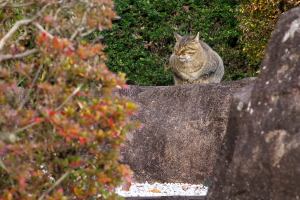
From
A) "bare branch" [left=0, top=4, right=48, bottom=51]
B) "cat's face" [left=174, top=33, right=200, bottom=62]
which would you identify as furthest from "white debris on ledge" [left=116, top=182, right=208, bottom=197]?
"cat's face" [left=174, top=33, right=200, bottom=62]

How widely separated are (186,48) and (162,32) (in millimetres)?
3909

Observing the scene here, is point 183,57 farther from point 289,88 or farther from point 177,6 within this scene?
point 289,88

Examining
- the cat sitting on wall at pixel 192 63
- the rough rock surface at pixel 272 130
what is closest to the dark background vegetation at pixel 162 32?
the cat sitting on wall at pixel 192 63

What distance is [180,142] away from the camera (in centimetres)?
552

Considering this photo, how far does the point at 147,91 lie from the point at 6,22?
348cm

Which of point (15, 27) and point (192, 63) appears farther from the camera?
point (192, 63)

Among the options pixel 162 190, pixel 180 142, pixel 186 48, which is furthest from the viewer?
pixel 186 48

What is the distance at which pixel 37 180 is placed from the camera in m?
2.71

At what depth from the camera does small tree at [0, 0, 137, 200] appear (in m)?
2.40

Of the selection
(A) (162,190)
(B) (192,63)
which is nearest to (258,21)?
(B) (192,63)

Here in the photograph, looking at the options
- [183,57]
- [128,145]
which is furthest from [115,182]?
[183,57]

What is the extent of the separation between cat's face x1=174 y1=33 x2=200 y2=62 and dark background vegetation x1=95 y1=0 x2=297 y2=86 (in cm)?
343

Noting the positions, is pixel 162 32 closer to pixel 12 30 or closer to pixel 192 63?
pixel 192 63

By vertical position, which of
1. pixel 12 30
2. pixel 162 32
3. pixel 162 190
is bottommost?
pixel 162 32
